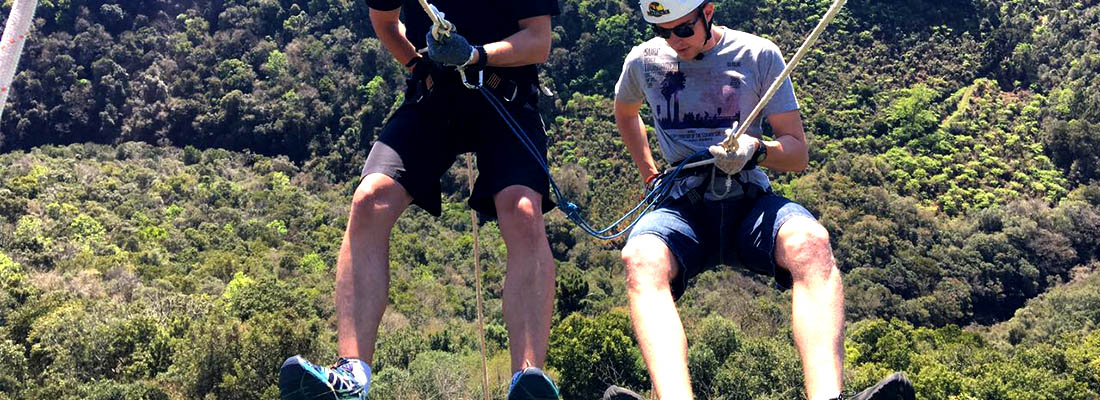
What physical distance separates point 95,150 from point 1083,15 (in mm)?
59276

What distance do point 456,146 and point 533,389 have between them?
1363 mm

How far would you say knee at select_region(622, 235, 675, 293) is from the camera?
393 centimetres

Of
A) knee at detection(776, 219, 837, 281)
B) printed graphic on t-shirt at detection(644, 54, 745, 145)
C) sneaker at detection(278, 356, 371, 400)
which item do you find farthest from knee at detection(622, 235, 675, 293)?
sneaker at detection(278, 356, 371, 400)

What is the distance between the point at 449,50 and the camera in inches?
162

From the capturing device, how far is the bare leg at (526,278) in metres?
3.87

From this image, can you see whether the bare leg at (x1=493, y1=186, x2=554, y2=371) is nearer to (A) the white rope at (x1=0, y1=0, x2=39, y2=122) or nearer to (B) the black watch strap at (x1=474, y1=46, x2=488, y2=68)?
(B) the black watch strap at (x1=474, y1=46, x2=488, y2=68)

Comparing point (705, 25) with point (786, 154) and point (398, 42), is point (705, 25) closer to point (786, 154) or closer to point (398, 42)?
point (786, 154)

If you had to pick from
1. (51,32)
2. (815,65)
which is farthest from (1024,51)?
(51,32)

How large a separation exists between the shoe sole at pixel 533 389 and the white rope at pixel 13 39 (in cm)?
182

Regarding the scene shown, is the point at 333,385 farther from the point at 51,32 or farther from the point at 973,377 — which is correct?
the point at 51,32

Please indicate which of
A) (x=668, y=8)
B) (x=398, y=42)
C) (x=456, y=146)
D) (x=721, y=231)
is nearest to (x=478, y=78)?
(x=456, y=146)

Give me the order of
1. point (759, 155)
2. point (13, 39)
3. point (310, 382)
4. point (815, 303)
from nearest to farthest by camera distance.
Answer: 1. point (13, 39)
2. point (310, 382)
3. point (815, 303)
4. point (759, 155)

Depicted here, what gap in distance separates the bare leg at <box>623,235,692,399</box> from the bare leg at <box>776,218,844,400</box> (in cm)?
40

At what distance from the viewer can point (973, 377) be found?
29.5 metres
